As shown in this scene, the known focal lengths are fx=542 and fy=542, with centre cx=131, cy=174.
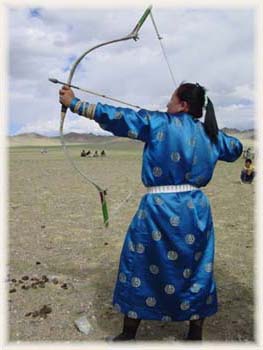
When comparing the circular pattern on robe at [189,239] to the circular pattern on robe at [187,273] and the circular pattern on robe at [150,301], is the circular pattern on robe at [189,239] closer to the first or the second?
the circular pattern on robe at [187,273]

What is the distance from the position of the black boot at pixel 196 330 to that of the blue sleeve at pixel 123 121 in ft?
4.36

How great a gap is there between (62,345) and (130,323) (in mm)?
539

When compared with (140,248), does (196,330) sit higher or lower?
lower

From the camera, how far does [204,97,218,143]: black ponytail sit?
363cm

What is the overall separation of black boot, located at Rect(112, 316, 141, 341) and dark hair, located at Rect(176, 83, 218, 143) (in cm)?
134

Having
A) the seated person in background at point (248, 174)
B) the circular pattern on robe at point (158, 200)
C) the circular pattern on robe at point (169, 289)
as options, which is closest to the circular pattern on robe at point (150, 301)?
the circular pattern on robe at point (169, 289)

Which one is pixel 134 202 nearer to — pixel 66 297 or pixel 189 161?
pixel 66 297

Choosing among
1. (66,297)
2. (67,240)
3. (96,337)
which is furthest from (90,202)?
(96,337)

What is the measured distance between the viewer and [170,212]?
3.50 meters

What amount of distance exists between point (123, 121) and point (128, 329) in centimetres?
143

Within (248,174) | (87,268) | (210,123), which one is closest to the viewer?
(210,123)

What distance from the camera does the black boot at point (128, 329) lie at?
146 inches

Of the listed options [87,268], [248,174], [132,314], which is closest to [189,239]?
[132,314]

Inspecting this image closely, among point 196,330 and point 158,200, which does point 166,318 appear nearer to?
point 196,330
